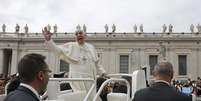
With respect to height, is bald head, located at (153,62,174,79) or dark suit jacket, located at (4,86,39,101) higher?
bald head, located at (153,62,174,79)

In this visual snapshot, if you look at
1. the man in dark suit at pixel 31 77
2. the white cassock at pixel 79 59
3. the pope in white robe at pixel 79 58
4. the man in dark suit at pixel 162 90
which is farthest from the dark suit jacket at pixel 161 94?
the white cassock at pixel 79 59

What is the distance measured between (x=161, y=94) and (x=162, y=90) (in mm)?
45

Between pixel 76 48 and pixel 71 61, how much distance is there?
28 cm

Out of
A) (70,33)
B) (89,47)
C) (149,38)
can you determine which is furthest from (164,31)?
(89,47)

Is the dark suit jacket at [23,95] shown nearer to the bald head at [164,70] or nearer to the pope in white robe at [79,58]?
the bald head at [164,70]

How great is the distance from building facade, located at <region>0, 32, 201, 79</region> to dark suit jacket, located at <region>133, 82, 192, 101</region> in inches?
1860

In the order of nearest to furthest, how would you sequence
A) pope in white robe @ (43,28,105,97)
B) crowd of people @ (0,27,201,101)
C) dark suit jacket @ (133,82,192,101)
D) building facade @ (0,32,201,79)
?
crowd of people @ (0,27,201,101), dark suit jacket @ (133,82,192,101), pope in white robe @ (43,28,105,97), building facade @ (0,32,201,79)

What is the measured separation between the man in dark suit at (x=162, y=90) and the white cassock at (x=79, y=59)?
2651mm

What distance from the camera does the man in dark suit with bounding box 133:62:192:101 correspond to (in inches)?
160

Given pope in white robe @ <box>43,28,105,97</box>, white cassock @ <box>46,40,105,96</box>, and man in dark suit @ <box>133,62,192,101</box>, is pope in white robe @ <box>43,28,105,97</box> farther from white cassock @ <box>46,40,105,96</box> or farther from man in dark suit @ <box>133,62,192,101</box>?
man in dark suit @ <box>133,62,192,101</box>

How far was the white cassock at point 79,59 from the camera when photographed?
22.2 feet

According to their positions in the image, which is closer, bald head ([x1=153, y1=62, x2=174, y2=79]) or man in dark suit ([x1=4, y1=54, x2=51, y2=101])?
man in dark suit ([x1=4, y1=54, x2=51, y2=101])

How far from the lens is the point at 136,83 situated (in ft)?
18.6

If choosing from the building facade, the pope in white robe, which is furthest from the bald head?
the building facade
